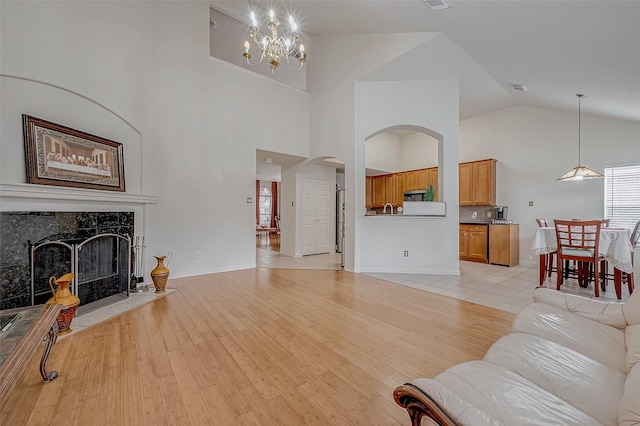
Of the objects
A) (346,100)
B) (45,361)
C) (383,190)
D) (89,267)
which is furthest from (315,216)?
(45,361)

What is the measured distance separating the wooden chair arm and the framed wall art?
12.0 feet

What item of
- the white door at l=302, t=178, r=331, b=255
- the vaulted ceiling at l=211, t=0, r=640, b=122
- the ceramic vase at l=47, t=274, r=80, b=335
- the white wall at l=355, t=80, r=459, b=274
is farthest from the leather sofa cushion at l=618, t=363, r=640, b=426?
the white door at l=302, t=178, r=331, b=255

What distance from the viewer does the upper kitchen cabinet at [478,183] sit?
19.3 ft

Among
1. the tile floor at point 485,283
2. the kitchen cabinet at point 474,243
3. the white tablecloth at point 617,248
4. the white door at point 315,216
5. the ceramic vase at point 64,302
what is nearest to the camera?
the ceramic vase at point 64,302

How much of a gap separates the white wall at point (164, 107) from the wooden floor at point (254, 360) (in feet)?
5.44

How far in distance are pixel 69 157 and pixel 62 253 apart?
3.45 ft

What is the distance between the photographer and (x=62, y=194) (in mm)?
2725

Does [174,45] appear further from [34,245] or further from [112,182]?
[34,245]

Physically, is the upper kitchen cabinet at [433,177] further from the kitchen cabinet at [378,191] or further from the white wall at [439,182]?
the white wall at [439,182]

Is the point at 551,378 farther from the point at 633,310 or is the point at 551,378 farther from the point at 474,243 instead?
the point at 474,243

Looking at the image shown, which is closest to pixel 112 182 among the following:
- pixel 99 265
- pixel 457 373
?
pixel 99 265

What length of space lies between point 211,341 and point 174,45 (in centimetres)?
466

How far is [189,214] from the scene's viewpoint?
455 cm

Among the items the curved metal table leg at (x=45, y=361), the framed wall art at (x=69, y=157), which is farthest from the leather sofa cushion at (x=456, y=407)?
the framed wall art at (x=69, y=157)
